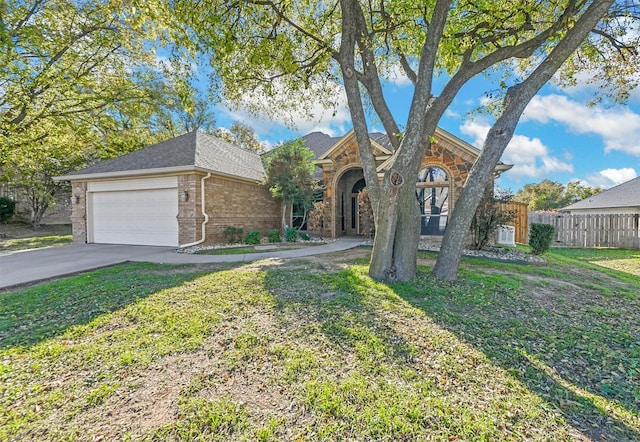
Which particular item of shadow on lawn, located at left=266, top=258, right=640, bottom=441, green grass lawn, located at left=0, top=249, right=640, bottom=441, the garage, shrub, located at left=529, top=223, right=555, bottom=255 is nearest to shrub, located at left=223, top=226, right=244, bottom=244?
the garage

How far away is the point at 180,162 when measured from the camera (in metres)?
11.1

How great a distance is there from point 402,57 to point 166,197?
9.92 meters

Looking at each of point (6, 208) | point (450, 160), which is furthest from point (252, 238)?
point (6, 208)

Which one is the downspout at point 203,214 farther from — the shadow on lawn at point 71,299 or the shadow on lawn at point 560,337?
the shadow on lawn at point 560,337

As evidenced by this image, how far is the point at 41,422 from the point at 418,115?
6.37m

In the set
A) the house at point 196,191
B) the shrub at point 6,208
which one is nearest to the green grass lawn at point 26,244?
the house at point 196,191

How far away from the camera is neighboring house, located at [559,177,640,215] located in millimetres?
16141

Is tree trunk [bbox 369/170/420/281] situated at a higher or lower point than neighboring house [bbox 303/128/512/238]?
lower

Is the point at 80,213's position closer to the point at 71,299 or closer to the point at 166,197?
the point at 166,197

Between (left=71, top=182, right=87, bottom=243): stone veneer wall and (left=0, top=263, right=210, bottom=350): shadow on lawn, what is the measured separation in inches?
302

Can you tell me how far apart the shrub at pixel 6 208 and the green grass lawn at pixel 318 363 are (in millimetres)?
20456

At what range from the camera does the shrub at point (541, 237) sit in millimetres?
9297

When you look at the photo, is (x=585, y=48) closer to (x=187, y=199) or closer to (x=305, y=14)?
(x=305, y=14)

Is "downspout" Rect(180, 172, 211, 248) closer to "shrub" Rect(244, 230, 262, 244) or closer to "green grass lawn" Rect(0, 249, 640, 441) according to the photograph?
"shrub" Rect(244, 230, 262, 244)
